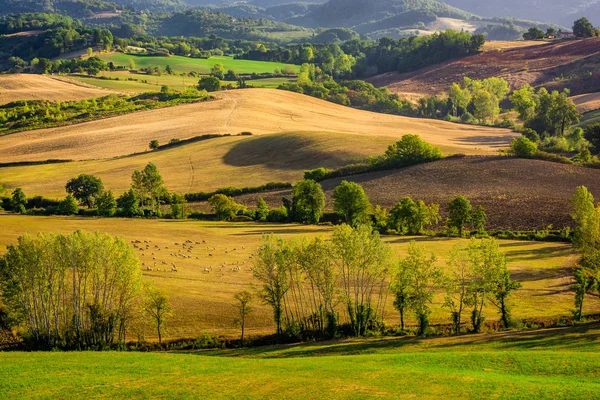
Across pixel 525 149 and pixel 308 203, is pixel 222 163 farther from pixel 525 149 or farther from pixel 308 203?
pixel 525 149

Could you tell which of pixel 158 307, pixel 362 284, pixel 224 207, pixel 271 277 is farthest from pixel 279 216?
pixel 158 307

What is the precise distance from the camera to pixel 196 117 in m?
187

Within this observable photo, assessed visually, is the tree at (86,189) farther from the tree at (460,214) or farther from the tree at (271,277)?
Result: the tree at (460,214)

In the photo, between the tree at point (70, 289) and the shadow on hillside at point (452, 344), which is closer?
the shadow on hillside at point (452, 344)

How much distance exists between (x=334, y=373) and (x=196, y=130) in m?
133

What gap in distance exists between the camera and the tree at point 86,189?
385 ft

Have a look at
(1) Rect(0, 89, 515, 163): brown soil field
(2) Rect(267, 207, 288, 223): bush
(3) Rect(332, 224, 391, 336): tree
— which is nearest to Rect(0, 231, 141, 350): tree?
(3) Rect(332, 224, 391, 336): tree

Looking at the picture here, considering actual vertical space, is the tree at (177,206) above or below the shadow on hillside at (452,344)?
above

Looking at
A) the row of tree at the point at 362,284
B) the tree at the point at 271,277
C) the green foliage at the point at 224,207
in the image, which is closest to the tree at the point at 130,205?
the green foliage at the point at 224,207

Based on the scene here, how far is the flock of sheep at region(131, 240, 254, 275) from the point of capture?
77500 mm

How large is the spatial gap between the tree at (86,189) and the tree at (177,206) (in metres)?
13.7

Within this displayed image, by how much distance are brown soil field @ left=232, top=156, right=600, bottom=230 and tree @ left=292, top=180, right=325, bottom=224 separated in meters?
7.60

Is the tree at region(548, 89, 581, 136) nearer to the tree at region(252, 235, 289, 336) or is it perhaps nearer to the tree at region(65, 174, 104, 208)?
the tree at region(65, 174, 104, 208)

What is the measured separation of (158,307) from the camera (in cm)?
6181
